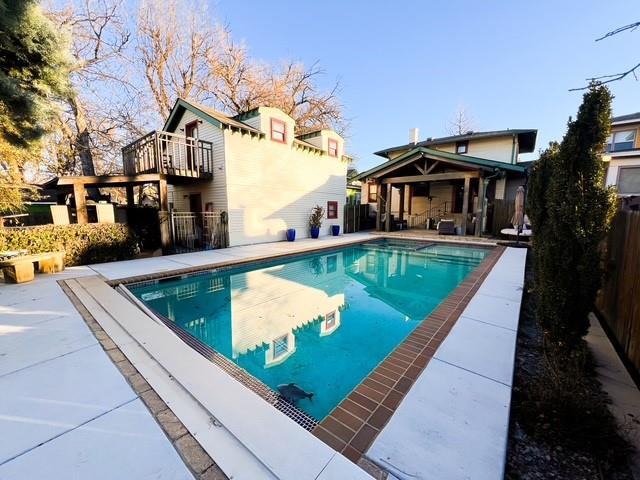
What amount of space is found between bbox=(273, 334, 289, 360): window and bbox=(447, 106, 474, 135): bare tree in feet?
103

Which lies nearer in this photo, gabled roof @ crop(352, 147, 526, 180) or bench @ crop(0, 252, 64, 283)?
bench @ crop(0, 252, 64, 283)

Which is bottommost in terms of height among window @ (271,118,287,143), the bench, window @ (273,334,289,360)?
window @ (273,334,289,360)

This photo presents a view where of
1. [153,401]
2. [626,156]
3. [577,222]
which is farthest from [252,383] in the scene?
[626,156]

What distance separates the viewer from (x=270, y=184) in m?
12.8

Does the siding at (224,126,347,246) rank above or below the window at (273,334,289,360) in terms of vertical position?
above

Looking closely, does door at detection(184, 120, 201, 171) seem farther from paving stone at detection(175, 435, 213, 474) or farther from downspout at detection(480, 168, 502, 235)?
downspout at detection(480, 168, 502, 235)

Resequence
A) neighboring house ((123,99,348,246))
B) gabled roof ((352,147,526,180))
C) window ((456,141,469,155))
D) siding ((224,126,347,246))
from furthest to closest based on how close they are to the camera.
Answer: window ((456,141,469,155)) < gabled roof ((352,147,526,180)) < siding ((224,126,347,246)) < neighboring house ((123,99,348,246))

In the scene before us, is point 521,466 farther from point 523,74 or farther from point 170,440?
point 523,74

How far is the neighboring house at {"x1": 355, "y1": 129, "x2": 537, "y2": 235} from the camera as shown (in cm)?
1366

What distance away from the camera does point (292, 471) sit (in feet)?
5.60

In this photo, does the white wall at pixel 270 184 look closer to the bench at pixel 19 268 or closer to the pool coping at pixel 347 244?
the pool coping at pixel 347 244

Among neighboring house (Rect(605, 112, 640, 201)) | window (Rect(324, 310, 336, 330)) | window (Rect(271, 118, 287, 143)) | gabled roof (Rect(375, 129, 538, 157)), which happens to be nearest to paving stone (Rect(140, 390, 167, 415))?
window (Rect(324, 310, 336, 330))

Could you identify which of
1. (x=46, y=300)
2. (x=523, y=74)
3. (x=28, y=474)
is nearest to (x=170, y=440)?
(x=28, y=474)

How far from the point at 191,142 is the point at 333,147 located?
26.1ft
